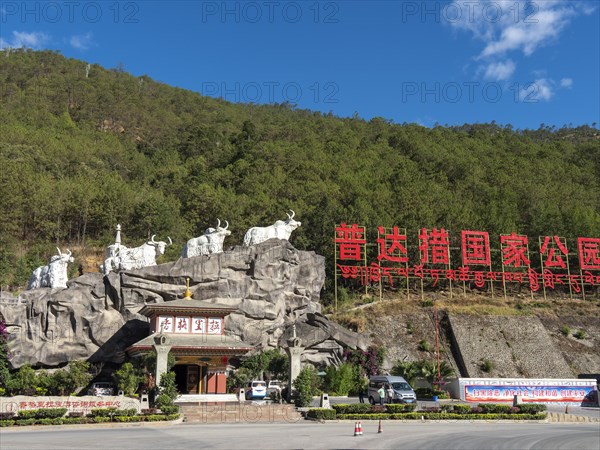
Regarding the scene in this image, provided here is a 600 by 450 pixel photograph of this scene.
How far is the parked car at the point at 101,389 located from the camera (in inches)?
1054

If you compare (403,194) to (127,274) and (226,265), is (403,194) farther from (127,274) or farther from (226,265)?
(127,274)

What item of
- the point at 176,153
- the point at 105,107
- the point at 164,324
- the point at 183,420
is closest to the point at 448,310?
the point at 164,324

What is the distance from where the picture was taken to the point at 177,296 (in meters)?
31.7

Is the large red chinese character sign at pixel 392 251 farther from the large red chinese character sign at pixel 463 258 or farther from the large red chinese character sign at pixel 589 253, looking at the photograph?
the large red chinese character sign at pixel 589 253

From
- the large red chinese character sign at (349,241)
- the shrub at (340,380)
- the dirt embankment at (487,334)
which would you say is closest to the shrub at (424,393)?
the shrub at (340,380)

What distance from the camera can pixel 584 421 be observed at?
22500 mm

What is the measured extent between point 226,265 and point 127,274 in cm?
504

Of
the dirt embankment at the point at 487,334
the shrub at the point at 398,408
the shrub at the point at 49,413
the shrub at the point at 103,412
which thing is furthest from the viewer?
the dirt embankment at the point at 487,334

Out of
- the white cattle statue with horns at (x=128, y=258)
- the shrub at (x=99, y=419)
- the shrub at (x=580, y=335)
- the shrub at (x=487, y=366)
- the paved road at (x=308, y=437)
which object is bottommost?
the paved road at (x=308, y=437)

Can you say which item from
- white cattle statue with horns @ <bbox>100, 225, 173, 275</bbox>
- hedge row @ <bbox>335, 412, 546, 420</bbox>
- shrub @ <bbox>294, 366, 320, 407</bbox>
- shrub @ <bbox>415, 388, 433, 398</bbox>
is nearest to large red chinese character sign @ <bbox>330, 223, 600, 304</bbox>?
shrub @ <bbox>415, 388, 433, 398</bbox>

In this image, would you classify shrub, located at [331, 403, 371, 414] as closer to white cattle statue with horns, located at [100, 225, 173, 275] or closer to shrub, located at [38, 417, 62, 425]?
shrub, located at [38, 417, 62, 425]

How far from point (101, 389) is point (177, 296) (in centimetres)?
627

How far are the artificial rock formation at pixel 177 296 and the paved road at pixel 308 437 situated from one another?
12.2 metres

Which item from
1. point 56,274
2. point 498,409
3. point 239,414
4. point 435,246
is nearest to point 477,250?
point 435,246
